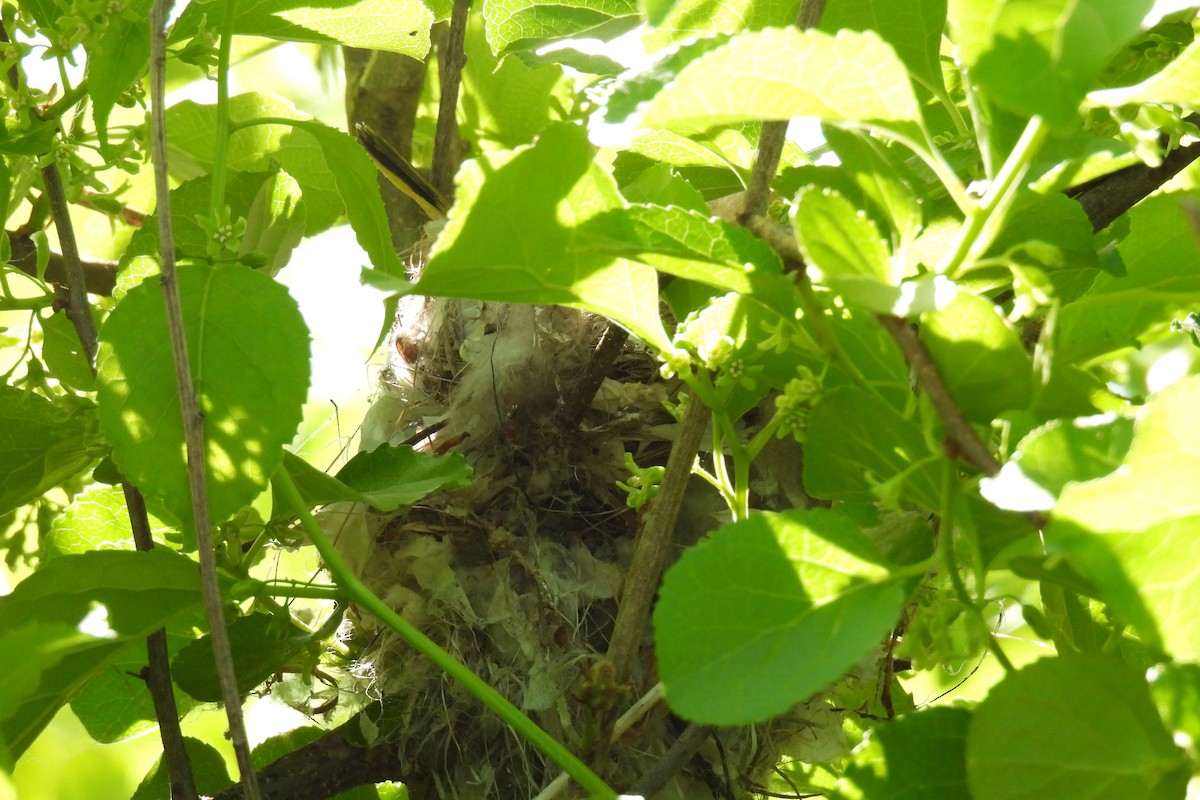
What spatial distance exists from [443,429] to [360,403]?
17.7 inches

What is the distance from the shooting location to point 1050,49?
46cm

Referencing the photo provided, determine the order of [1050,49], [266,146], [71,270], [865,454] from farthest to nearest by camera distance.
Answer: [266,146]
[71,270]
[865,454]
[1050,49]

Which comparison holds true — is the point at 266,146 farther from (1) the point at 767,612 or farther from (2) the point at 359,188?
(1) the point at 767,612

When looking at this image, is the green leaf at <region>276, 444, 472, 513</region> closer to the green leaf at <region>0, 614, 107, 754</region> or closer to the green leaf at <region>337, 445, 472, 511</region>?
the green leaf at <region>337, 445, 472, 511</region>

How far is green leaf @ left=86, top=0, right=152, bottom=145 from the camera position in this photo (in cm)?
89

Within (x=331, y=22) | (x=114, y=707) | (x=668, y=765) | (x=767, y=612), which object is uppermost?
(x=331, y=22)

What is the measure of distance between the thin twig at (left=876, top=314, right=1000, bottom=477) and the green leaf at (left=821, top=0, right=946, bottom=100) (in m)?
→ 0.32

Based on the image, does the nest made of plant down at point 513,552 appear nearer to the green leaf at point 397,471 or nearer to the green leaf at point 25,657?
the green leaf at point 397,471

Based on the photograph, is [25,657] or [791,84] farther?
[25,657]

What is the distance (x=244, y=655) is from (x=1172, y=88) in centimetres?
96

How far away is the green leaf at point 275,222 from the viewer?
3.60 feet

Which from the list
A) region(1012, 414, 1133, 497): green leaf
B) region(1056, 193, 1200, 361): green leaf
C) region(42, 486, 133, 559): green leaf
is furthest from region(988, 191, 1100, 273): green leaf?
region(42, 486, 133, 559): green leaf

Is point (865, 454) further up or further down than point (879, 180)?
further down

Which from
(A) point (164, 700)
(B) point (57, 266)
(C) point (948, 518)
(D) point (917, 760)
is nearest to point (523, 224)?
(C) point (948, 518)
